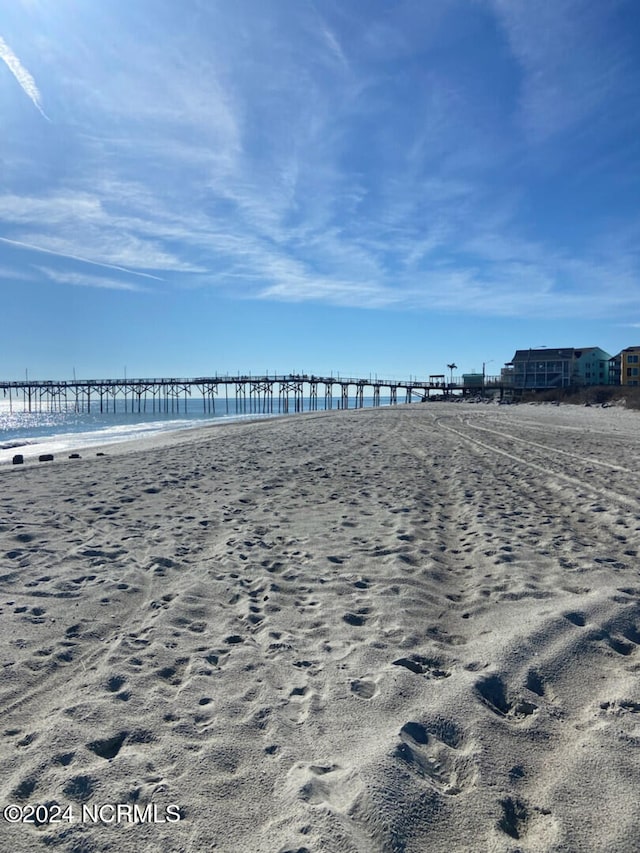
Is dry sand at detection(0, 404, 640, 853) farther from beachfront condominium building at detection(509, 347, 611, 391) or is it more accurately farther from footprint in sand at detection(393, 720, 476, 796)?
beachfront condominium building at detection(509, 347, 611, 391)

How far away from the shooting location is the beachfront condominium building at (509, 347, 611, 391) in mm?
72938

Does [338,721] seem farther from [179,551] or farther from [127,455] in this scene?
[127,455]

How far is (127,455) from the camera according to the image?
14.4 meters

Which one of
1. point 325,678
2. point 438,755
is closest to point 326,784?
point 438,755

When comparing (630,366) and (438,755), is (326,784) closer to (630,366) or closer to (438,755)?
(438,755)

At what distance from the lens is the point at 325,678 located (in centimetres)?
323

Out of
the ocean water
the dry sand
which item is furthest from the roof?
the dry sand

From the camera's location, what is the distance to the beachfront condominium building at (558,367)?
72938 mm

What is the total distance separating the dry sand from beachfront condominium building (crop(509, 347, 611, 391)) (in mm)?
71127

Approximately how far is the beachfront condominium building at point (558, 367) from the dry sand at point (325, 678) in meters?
71.1

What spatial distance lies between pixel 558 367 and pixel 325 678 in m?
78.8

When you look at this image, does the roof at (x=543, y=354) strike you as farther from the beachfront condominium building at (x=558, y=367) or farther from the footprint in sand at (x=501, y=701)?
the footprint in sand at (x=501, y=701)

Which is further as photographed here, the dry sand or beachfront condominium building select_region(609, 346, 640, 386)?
beachfront condominium building select_region(609, 346, 640, 386)

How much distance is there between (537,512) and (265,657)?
16.4ft
